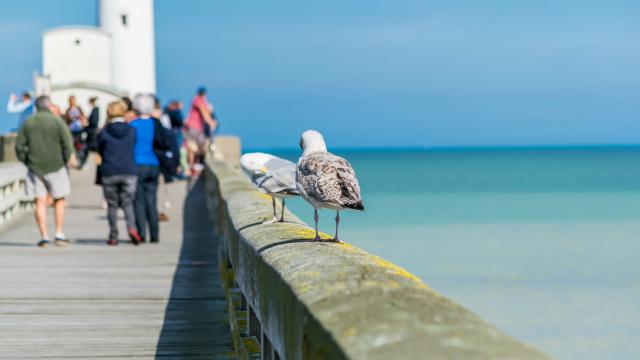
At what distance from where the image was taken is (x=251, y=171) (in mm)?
5488

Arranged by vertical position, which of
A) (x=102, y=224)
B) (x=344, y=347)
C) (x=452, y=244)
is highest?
(x=344, y=347)

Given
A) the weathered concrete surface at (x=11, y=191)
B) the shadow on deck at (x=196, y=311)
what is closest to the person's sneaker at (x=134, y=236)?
the shadow on deck at (x=196, y=311)

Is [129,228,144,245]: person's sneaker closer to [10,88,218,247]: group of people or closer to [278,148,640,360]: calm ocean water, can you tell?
[10,88,218,247]: group of people

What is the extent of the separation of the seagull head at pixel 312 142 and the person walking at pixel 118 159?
22.6ft

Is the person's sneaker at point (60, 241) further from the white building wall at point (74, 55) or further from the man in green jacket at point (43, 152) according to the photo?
the white building wall at point (74, 55)

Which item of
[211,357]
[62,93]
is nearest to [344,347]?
[211,357]

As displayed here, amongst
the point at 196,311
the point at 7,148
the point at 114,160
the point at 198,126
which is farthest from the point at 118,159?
the point at 198,126

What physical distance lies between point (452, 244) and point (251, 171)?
2893 cm

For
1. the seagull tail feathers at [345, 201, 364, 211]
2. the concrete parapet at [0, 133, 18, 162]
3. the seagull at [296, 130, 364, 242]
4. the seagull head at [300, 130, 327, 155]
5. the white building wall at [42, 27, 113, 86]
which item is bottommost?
the concrete parapet at [0, 133, 18, 162]

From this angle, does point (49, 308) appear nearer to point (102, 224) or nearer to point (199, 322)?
point (199, 322)

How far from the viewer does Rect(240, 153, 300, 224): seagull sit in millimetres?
5066

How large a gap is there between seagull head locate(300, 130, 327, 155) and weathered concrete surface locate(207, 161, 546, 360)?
1.32 ft

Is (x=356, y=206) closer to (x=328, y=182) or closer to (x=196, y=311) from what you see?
(x=328, y=182)

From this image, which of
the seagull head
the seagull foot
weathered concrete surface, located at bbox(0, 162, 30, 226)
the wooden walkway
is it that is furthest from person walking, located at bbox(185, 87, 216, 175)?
the seagull head
